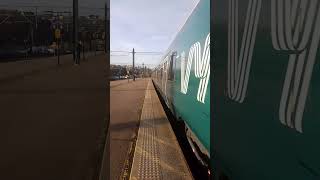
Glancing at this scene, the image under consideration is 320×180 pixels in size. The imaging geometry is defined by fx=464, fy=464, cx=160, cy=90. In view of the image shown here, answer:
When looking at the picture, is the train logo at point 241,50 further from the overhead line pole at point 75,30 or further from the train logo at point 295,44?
the overhead line pole at point 75,30

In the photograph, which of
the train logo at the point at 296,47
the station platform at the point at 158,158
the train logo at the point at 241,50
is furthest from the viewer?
the station platform at the point at 158,158

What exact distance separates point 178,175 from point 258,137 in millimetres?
4015

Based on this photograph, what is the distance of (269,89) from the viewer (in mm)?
1887

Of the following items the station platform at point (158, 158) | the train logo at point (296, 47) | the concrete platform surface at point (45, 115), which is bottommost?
the station platform at point (158, 158)

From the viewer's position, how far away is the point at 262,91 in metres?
1.99

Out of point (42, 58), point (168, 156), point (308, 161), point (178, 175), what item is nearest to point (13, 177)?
point (42, 58)

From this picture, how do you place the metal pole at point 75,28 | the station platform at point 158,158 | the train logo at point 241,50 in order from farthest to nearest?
the station platform at point 158,158
the metal pole at point 75,28
the train logo at point 241,50

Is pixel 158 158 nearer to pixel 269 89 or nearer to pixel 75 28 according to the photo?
pixel 75 28

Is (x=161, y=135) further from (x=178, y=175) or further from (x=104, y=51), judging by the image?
(x=104, y=51)

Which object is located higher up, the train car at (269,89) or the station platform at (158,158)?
the train car at (269,89)

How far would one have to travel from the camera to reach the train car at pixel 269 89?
145 centimetres

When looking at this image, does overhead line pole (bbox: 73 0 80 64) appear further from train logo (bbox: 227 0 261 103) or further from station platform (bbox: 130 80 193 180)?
station platform (bbox: 130 80 193 180)

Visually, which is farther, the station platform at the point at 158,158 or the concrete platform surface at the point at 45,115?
the station platform at the point at 158,158

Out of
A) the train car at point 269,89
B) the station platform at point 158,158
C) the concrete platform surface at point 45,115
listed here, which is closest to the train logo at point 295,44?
the train car at point 269,89
